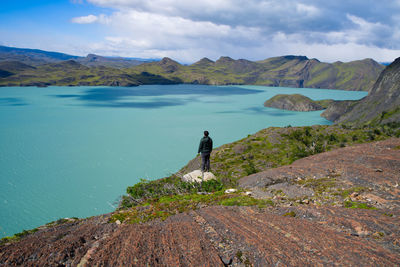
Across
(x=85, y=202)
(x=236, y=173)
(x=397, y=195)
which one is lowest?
(x=85, y=202)

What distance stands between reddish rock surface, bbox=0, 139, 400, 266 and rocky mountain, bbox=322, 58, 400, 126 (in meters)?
70.0

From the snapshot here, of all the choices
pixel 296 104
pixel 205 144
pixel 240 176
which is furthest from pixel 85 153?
pixel 296 104

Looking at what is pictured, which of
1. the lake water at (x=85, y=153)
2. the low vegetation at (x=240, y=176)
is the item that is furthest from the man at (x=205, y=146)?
the lake water at (x=85, y=153)

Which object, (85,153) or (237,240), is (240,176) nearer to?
(237,240)

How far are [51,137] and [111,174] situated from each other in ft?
122

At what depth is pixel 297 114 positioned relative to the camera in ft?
417

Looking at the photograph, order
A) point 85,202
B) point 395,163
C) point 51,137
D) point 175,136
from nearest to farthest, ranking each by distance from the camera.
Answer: point 395,163 → point 85,202 → point 51,137 → point 175,136

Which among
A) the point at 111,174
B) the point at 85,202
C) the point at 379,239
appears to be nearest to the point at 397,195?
the point at 379,239

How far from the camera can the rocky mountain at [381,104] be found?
67000mm

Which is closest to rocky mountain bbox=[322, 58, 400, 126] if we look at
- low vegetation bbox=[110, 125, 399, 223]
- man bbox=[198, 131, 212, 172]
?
low vegetation bbox=[110, 125, 399, 223]

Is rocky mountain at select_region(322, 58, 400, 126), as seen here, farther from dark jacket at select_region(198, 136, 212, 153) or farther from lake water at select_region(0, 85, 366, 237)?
dark jacket at select_region(198, 136, 212, 153)

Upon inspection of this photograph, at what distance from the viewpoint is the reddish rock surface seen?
6.94 m

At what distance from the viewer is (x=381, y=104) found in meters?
76.8

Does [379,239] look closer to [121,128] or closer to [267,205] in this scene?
[267,205]
